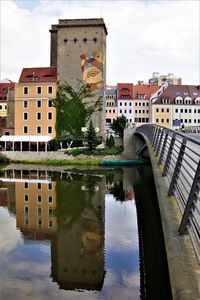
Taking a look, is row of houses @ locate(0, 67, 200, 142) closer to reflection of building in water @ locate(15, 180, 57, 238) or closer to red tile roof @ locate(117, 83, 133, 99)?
red tile roof @ locate(117, 83, 133, 99)

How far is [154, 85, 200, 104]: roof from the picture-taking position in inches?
2911

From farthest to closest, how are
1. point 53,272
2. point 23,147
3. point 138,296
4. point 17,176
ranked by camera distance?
point 23,147 → point 17,176 → point 53,272 → point 138,296

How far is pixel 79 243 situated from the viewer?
45.6 ft

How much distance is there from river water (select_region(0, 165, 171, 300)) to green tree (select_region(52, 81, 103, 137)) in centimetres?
2389

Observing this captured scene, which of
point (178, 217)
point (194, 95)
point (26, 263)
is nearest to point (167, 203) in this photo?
point (178, 217)

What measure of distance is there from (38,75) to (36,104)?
3.90m

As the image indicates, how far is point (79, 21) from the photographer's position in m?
51.4

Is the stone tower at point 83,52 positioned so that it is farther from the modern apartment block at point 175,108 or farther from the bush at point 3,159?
the modern apartment block at point 175,108

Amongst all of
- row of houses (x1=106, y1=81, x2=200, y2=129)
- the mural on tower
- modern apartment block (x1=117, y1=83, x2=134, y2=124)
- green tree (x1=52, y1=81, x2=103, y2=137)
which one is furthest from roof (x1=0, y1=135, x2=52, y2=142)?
modern apartment block (x1=117, y1=83, x2=134, y2=124)

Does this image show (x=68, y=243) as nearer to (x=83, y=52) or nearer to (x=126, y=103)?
(x=83, y=52)

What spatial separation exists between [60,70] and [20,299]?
4451cm

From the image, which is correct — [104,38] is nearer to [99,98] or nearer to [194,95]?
[99,98]

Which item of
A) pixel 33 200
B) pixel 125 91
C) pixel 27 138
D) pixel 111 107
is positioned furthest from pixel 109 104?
pixel 33 200

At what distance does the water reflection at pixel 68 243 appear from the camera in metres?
10.0
